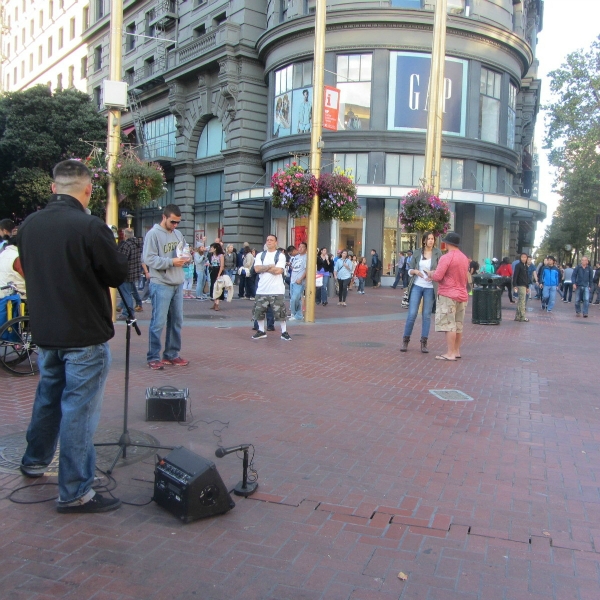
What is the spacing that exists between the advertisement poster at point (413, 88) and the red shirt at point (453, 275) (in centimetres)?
2003

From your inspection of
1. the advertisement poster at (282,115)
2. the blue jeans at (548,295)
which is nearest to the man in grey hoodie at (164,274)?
the blue jeans at (548,295)

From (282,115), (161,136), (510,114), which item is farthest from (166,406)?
(161,136)

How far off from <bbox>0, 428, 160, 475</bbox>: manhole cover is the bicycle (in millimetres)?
2481

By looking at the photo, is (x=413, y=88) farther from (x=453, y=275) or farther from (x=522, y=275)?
(x=453, y=275)

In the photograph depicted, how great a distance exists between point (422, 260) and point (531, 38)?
34706 millimetres

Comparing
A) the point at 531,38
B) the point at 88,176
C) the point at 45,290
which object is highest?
the point at 531,38

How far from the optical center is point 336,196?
1388 centimetres

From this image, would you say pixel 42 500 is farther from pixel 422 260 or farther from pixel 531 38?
pixel 531 38

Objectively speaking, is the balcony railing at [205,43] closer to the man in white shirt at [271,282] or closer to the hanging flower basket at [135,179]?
the hanging flower basket at [135,179]

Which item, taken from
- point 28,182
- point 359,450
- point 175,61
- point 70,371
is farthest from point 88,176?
point 175,61

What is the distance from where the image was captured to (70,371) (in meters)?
3.62

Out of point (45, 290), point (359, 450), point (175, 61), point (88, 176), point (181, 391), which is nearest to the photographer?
point (45, 290)

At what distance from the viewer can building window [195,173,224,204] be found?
3366 cm

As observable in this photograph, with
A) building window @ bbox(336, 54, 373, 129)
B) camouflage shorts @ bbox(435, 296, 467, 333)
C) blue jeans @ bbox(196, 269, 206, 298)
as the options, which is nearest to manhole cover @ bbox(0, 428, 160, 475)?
camouflage shorts @ bbox(435, 296, 467, 333)
